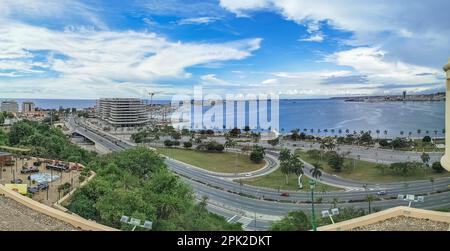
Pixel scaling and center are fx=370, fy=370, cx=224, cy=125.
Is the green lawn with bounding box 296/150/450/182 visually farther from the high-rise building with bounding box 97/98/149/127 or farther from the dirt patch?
the dirt patch

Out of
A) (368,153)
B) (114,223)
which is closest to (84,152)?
(114,223)

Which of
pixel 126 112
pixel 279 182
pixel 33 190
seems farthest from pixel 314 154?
pixel 33 190

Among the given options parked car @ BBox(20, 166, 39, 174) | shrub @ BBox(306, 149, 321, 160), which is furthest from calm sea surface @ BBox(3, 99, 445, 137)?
parked car @ BBox(20, 166, 39, 174)

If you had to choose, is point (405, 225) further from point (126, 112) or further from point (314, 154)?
point (126, 112)

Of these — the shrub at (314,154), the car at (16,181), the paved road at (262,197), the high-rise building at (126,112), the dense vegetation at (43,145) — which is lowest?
the paved road at (262,197)

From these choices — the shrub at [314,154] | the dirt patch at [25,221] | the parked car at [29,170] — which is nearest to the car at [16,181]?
the parked car at [29,170]

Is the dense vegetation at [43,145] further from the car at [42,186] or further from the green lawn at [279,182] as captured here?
the green lawn at [279,182]

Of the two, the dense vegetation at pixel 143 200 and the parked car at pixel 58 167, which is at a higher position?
the dense vegetation at pixel 143 200
